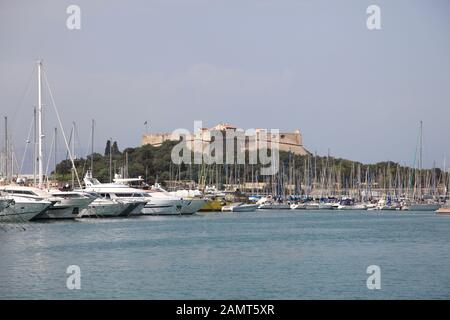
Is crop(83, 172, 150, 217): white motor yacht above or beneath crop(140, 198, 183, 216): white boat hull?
above

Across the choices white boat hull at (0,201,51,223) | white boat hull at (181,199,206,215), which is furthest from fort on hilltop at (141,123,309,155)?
white boat hull at (0,201,51,223)

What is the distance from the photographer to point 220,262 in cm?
3180

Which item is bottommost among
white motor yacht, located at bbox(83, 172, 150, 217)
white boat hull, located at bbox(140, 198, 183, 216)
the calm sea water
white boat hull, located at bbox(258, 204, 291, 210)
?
white boat hull, located at bbox(258, 204, 291, 210)

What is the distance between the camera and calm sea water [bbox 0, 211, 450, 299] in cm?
2494

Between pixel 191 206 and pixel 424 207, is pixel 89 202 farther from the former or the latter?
pixel 424 207

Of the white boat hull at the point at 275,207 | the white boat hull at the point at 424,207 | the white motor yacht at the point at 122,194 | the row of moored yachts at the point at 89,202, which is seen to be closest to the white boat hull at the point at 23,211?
the row of moored yachts at the point at 89,202

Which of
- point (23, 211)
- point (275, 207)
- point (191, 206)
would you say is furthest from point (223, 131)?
point (23, 211)

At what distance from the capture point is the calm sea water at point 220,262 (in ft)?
81.8

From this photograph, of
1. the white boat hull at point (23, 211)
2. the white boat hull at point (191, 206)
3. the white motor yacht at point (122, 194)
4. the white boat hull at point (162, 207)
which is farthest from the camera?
the white boat hull at point (191, 206)

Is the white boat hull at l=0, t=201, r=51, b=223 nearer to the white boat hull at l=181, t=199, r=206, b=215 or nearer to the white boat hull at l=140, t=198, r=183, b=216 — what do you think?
the white boat hull at l=140, t=198, r=183, b=216

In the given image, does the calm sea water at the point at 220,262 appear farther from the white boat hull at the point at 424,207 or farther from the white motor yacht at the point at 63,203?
the white boat hull at the point at 424,207

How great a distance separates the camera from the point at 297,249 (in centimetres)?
3709
